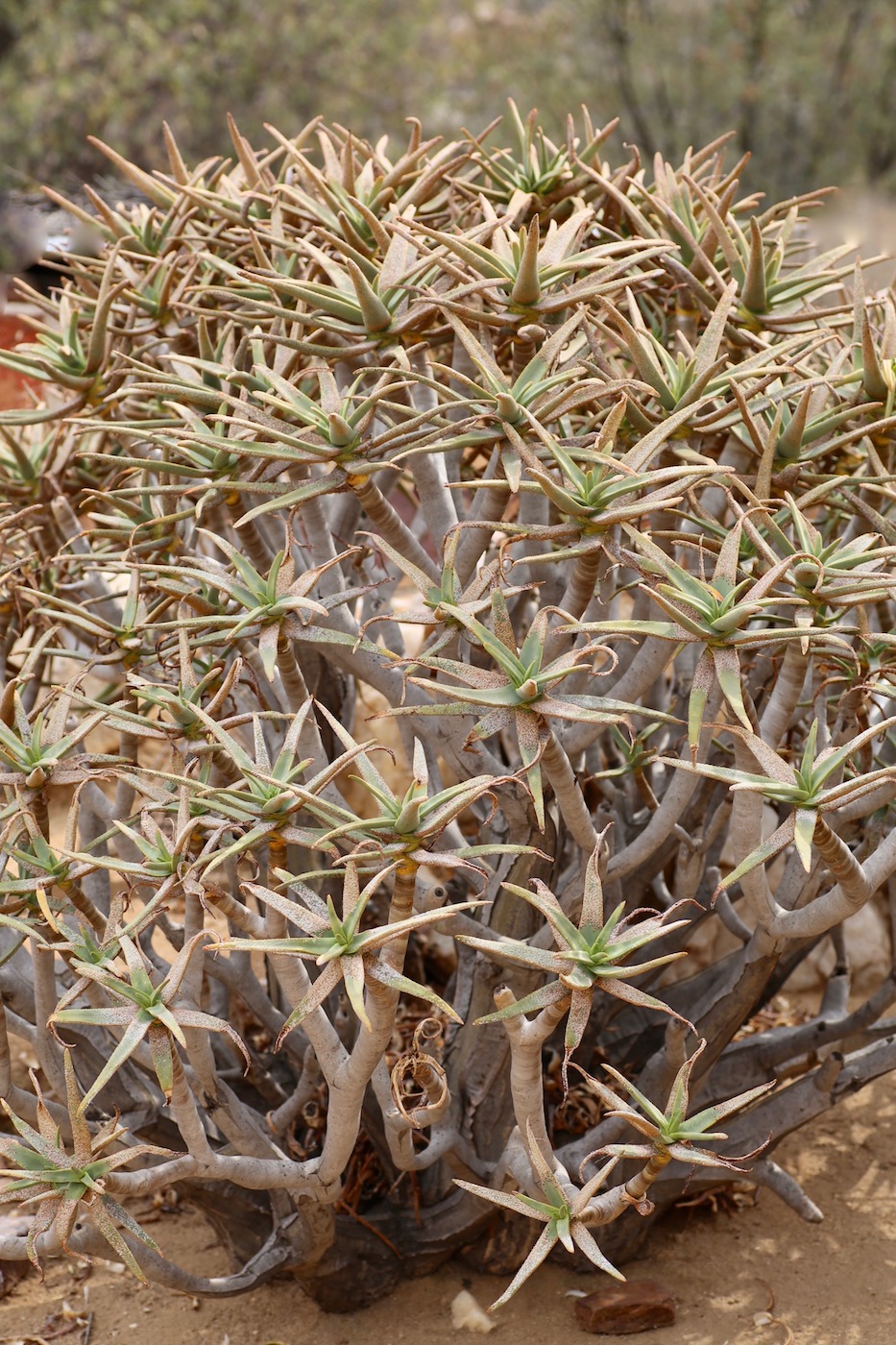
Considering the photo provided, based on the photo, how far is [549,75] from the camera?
1098 cm

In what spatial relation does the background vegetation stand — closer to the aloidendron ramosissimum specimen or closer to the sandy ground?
the aloidendron ramosissimum specimen

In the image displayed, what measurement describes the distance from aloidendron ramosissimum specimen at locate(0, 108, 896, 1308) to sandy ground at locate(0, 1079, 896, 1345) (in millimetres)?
91

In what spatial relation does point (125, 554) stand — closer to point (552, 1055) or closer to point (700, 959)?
point (552, 1055)

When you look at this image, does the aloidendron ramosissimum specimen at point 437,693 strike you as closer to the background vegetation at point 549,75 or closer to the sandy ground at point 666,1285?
the sandy ground at point 666,1285

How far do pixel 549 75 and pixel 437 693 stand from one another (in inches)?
410

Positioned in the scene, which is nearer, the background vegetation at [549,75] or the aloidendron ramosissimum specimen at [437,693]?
the aloidendron ramosissimum specimen at [437,693]

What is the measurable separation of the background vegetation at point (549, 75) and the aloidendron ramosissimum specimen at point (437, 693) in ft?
26.4

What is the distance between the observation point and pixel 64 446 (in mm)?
2479

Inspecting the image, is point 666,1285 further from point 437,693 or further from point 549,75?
point 549,75

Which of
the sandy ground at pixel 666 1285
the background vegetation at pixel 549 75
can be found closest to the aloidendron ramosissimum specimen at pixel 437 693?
the sandy ground at pixel 666 1285

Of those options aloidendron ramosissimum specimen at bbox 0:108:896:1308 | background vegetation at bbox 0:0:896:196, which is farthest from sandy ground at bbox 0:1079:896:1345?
background vegetation at bbox 0:0:896:196

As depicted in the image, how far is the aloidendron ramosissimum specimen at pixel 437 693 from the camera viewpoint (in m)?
1.66

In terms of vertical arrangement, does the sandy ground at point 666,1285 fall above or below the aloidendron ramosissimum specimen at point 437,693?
below

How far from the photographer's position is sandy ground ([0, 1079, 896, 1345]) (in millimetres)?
2338
